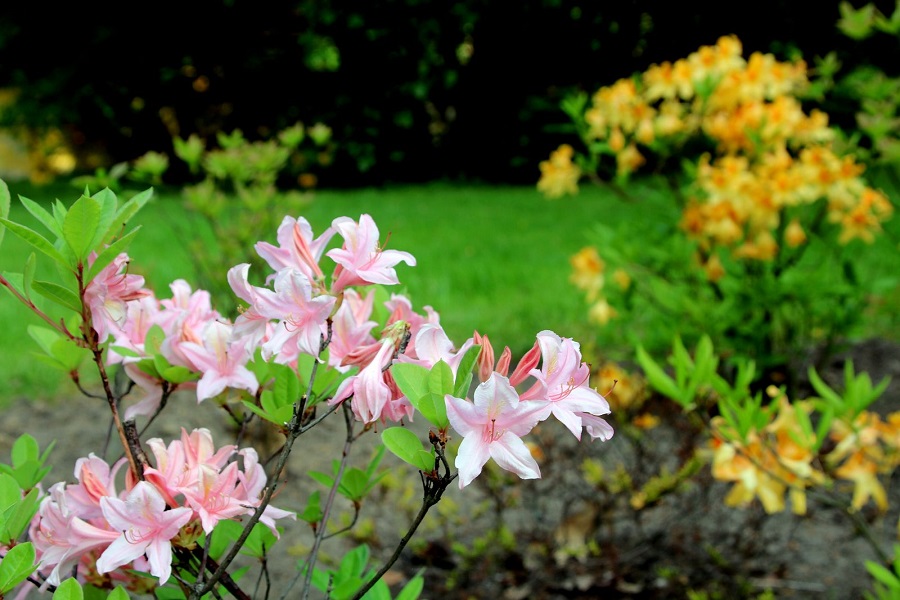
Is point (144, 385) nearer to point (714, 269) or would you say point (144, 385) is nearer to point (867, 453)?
point (867, 453)

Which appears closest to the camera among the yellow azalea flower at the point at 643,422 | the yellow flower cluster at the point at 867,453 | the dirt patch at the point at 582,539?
the yellow flower cluster at the point at 867,453

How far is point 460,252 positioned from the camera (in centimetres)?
637

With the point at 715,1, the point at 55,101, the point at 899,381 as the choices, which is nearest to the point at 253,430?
the point at 899,381

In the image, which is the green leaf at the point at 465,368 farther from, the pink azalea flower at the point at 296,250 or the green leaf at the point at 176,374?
the green leaf at the point at 176,374

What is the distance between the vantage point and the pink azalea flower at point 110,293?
0.81 meters

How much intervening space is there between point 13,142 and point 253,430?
15419 mm

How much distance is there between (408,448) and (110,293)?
1.08 ft

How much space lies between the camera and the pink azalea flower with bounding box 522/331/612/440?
730 mm

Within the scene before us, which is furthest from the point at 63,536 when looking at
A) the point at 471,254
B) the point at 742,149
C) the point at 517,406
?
the point at 471,254

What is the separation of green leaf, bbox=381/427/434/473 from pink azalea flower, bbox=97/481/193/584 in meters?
0.20

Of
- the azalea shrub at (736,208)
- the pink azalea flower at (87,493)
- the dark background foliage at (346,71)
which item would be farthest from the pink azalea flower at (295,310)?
the dark background foliage at (346,71)

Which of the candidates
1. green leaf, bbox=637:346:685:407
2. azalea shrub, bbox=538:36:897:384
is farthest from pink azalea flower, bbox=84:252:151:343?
azalea shrub, bbox=538:36:897:384

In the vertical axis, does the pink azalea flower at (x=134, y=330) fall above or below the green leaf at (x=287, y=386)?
below

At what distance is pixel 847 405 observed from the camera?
5.07ft
